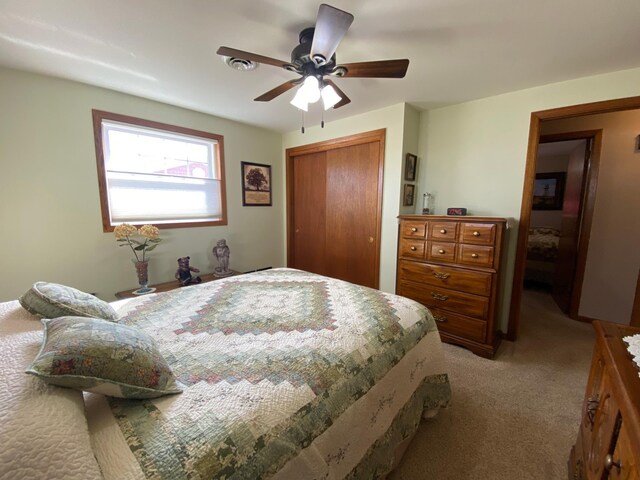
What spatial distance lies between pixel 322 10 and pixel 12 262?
2.81m

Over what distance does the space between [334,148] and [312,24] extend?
1754 millimetres

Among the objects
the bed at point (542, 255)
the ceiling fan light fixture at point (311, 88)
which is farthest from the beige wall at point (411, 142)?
the bed at point (542, 255)

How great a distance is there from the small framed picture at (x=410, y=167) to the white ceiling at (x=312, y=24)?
66 cm

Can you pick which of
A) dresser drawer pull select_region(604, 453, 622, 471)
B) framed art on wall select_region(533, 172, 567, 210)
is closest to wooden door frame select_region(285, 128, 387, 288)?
dresser drawer pull select_region(604, 453, 622, 471)

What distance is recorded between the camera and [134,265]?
2.54m

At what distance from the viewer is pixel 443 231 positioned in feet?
7.63

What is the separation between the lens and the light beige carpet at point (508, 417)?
4.35 feet

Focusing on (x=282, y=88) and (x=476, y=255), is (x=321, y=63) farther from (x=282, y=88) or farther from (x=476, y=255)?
(x=476, y=255)

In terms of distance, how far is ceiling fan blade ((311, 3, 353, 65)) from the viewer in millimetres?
1095

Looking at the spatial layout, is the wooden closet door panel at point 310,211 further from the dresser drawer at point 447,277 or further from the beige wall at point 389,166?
the dresser drawer at point 447,277

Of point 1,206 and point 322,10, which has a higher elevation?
point 322,10

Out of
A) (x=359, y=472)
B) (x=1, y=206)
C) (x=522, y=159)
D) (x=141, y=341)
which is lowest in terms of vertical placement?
(x=359, y=472)

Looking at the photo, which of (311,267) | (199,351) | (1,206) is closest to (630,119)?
(311,267)

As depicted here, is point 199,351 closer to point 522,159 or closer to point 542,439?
point 542,439
